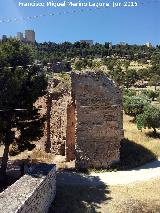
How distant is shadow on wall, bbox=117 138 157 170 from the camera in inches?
1188

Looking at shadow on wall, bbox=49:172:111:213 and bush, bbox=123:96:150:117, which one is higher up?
bush, bbox=123:96:150:117

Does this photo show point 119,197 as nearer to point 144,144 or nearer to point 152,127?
point 144,144

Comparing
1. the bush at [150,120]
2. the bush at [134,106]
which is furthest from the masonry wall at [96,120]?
the bush at [134,106]

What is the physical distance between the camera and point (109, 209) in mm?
22562

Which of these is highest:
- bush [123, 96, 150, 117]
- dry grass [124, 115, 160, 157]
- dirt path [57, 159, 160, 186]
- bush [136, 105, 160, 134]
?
bush [123, 96, 150, 117]

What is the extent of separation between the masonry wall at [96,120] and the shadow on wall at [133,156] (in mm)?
914

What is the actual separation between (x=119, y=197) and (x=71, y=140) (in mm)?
7880

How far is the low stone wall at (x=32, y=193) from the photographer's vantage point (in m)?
17.1

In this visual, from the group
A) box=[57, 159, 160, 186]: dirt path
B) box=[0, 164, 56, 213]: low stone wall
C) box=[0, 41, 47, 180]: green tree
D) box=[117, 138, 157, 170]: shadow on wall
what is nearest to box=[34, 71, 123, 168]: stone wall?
box=[117, 138, 157, 170]: shadow on wall

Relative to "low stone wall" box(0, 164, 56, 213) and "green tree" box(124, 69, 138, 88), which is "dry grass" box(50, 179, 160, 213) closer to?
"low stone wall" box(0, 164, 56, 213)

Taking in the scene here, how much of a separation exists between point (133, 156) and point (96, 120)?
4.10 meters

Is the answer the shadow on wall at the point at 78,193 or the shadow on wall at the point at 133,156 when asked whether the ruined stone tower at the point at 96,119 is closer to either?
the shadow on wall at the point at 133,156

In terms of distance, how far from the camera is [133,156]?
31.4 metres

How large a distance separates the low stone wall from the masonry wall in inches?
235
